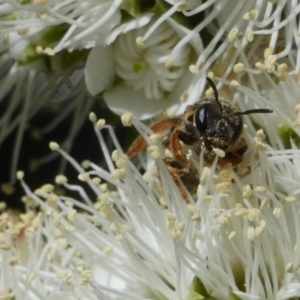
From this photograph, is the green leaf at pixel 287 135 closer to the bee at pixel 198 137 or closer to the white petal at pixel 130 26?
the bee at pixel 198 137

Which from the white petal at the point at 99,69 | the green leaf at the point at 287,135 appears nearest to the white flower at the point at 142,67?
the white petal at the point at 99,69

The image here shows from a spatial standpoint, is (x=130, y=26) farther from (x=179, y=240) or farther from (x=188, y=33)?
(x=179, y=240)

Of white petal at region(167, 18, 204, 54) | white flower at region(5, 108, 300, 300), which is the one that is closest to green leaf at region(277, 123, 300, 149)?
white flower at region(5, 108, 300, 300)

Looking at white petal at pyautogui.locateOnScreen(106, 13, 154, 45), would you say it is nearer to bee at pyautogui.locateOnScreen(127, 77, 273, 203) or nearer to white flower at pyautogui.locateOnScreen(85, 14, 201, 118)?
white flower at pyautogui.locateOnScreen(85, 14, 201, 118)

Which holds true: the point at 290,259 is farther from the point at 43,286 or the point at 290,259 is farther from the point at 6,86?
the point at 6,86

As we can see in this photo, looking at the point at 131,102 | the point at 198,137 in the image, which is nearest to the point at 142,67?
the point at 131,102

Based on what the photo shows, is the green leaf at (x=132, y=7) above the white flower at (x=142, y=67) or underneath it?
above
